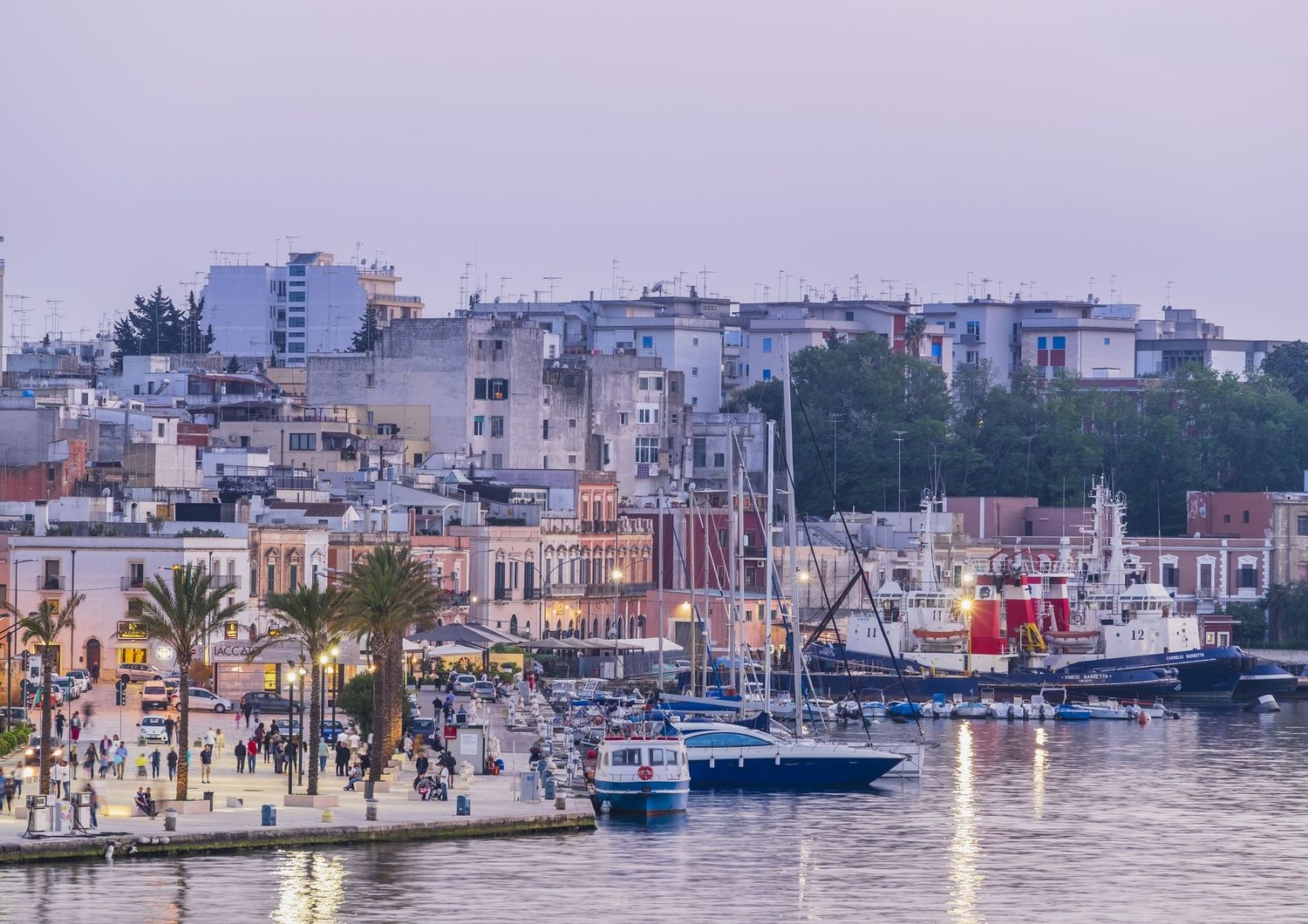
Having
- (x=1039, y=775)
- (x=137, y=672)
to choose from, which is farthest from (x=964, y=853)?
(x=137, y=672)

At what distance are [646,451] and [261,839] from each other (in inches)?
3933

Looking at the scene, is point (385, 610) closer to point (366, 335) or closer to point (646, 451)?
point (646, 451)

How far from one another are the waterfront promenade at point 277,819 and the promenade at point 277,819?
0.02m

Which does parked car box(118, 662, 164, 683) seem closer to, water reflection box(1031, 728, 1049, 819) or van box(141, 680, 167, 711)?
van box(141, 680, 167, 711)

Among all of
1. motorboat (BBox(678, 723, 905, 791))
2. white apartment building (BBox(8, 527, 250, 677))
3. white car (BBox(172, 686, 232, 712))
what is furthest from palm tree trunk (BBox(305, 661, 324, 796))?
white apartment building (BBox(8, 527, 250, 677))

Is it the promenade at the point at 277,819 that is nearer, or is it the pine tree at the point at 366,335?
the promenade at the point at 277,819

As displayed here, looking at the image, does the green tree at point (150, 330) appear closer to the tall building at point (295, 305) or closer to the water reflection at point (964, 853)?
the tall building at point (295, 305)

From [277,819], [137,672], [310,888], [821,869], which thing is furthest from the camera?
[137,672]

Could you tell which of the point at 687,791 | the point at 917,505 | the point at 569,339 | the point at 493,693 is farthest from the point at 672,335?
the point at 687,791

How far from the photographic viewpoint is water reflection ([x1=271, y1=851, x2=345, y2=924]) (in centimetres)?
5225

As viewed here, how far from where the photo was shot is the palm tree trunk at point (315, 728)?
6191cm

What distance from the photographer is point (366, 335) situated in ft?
549

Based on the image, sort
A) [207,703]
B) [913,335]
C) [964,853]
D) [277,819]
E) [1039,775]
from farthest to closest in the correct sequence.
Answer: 1. [913,335]
2. [207,703]
3. [1039,775]
4. [964,853]
5. [277,819]

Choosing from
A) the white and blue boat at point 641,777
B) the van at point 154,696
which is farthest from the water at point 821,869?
the van at point 154,696
